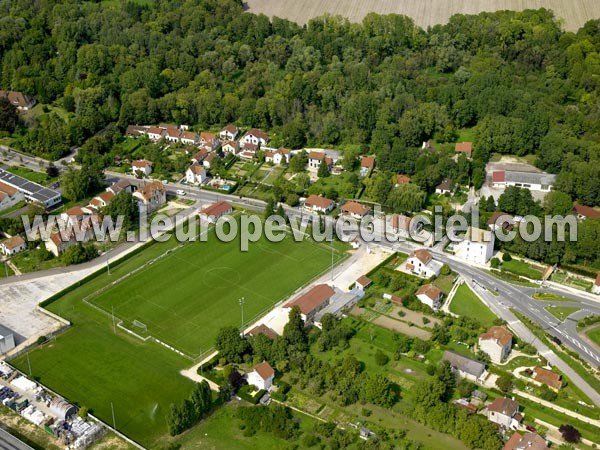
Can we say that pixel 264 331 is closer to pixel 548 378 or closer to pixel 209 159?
pixel 548 378

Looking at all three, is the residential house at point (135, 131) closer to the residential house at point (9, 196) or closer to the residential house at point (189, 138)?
the residential house at point (189, 138)

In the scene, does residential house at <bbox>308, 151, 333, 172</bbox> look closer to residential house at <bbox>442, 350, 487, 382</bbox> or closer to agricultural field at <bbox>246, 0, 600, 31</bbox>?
residential house at <bbox>442, 350, 487, 382</bbox>

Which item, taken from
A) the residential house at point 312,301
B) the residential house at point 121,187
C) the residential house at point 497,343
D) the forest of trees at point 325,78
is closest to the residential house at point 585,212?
the forest of trees at point 325,78

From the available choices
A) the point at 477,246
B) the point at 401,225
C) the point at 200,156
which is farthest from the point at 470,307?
the point at 200,156

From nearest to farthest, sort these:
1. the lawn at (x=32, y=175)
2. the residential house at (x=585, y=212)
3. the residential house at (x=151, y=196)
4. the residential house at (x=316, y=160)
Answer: the residential house at (x=585, y=212)
the residential house at (x=151, y=196)
the lawn at (x=32, y=175)
the residential house at (x=316, y=160)

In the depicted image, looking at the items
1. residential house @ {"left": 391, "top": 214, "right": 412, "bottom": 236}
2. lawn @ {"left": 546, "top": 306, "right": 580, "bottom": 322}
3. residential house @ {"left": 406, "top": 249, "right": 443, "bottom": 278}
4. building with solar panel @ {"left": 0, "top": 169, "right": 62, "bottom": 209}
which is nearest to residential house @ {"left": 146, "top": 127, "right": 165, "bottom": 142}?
building with solar panel @ {"left": 0, "top": 169, "right": 62, "bottom": 209}
